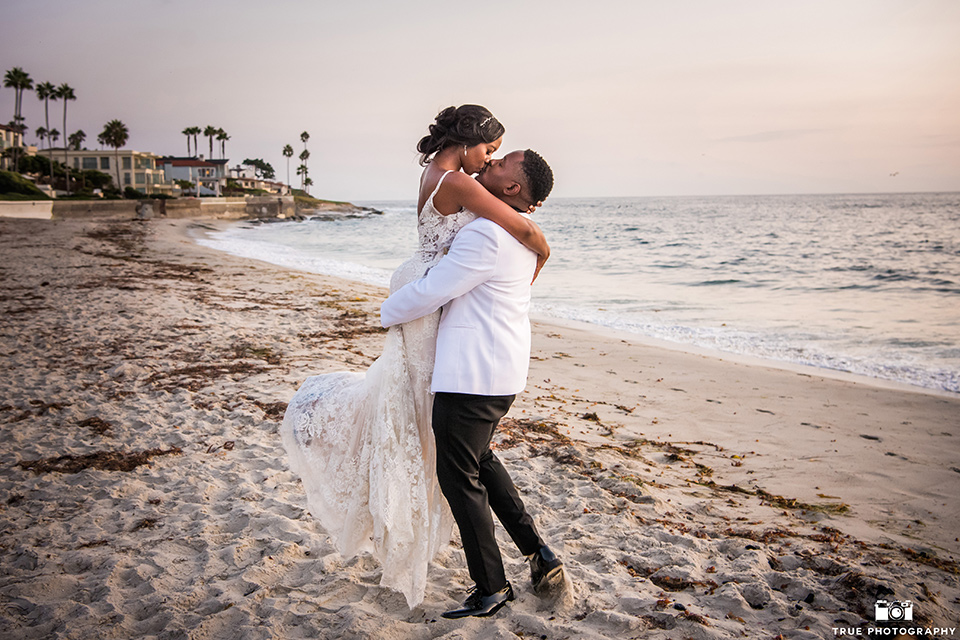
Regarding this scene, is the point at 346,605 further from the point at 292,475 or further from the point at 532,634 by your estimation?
the point at 292,475

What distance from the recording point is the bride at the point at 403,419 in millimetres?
2354

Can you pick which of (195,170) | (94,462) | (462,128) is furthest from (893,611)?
(195,170)

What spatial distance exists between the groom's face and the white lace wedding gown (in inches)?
7.9

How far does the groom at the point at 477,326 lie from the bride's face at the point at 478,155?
4 cm

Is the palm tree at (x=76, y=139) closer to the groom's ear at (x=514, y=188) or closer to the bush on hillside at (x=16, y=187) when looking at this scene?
the bush on hillside at (x=16, y=187)

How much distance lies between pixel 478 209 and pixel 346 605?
79.5 inches

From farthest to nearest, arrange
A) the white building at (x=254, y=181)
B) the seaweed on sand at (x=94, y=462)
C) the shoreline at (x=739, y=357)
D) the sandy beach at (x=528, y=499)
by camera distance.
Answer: the white building at (x=254, y=181), the shoreline at (x=739, y=357), the seaweed on sand at (x=94, y=462), the sandy beach at (x=528, y=499)

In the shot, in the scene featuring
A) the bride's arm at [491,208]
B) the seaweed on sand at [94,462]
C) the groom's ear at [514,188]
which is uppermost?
the groom's ear at [514,188]

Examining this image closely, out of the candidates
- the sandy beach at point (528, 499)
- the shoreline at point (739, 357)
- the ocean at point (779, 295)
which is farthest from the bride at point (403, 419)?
the ocean at point (779, 295)

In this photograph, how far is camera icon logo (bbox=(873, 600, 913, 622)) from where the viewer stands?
272cm

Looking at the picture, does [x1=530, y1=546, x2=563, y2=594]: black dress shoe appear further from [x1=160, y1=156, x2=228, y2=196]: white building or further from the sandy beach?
[x1=160, y1=156, x2=228, y2=196]: white building

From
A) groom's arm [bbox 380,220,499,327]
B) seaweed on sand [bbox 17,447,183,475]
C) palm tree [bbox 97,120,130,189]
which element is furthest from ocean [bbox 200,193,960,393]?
palm tree [bbox 97,120,130,189]

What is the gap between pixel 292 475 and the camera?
4.30 meters

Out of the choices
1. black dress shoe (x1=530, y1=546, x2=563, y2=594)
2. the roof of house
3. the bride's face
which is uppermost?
the roof of house
